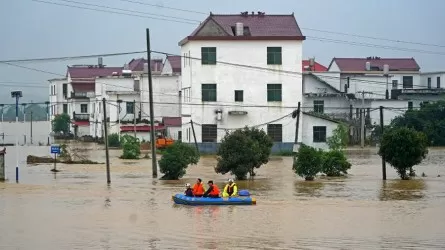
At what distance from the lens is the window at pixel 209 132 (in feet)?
223

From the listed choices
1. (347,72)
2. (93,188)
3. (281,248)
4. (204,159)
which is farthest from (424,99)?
(281,248)

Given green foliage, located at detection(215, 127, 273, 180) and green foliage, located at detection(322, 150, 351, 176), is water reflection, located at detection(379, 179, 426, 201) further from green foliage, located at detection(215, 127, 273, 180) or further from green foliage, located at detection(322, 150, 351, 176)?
green foliage, located at detection(215, 127, 273, 180)

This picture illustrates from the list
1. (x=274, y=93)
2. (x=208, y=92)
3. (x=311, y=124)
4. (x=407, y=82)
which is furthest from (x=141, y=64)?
(x=311, y=124)

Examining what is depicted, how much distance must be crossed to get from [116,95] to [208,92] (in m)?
25.6

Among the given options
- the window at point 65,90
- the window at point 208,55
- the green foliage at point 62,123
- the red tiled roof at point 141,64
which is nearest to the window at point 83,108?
the green foliage at point 62,123

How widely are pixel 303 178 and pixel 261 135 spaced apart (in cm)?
318

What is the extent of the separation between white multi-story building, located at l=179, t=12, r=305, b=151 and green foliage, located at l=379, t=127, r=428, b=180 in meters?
25.2

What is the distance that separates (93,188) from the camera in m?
38.9

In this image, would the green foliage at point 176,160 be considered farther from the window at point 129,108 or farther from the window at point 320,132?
the window at point 129,108

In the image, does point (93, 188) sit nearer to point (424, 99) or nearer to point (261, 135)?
point (261, 135)

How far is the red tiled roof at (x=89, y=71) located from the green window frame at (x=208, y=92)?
42908 millimetres

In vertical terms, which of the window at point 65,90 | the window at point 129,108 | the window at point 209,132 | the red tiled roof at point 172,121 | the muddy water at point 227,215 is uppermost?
the window at point 65,90

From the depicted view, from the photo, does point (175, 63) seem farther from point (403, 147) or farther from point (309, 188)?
point (309, 188)

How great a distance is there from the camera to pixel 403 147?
41781 mm
